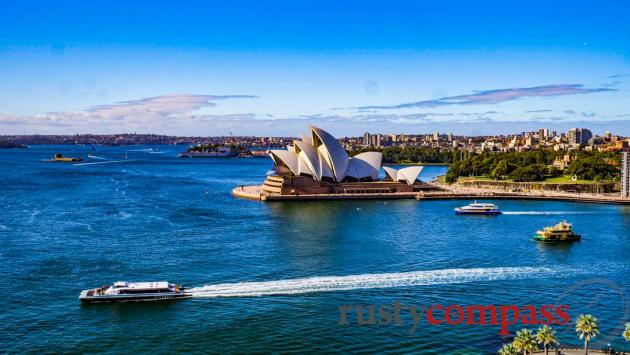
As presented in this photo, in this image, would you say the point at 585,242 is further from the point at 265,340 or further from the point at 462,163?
the point at 462,163

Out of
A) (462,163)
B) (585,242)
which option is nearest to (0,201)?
(585,242)

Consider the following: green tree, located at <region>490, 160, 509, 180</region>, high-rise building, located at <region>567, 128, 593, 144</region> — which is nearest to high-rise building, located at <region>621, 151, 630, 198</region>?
green tree, located at <region>490, 160, 509, 180</region>

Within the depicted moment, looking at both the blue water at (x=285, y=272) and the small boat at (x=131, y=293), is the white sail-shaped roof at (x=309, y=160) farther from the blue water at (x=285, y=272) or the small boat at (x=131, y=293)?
the small boat at (x=131, y=293)

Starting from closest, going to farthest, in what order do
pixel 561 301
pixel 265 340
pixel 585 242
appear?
pixel 265 340, pixel 561 301, pixel 585 242

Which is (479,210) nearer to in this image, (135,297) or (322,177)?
(322,177)

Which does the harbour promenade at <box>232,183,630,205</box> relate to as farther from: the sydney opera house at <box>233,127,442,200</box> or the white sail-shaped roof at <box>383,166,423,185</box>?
the white sail-shaped roof at <box>383,166,423,185</box>

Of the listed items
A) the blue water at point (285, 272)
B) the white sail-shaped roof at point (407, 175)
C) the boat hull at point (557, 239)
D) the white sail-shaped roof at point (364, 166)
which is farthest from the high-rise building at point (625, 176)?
the boat hull at point (557, 239)
